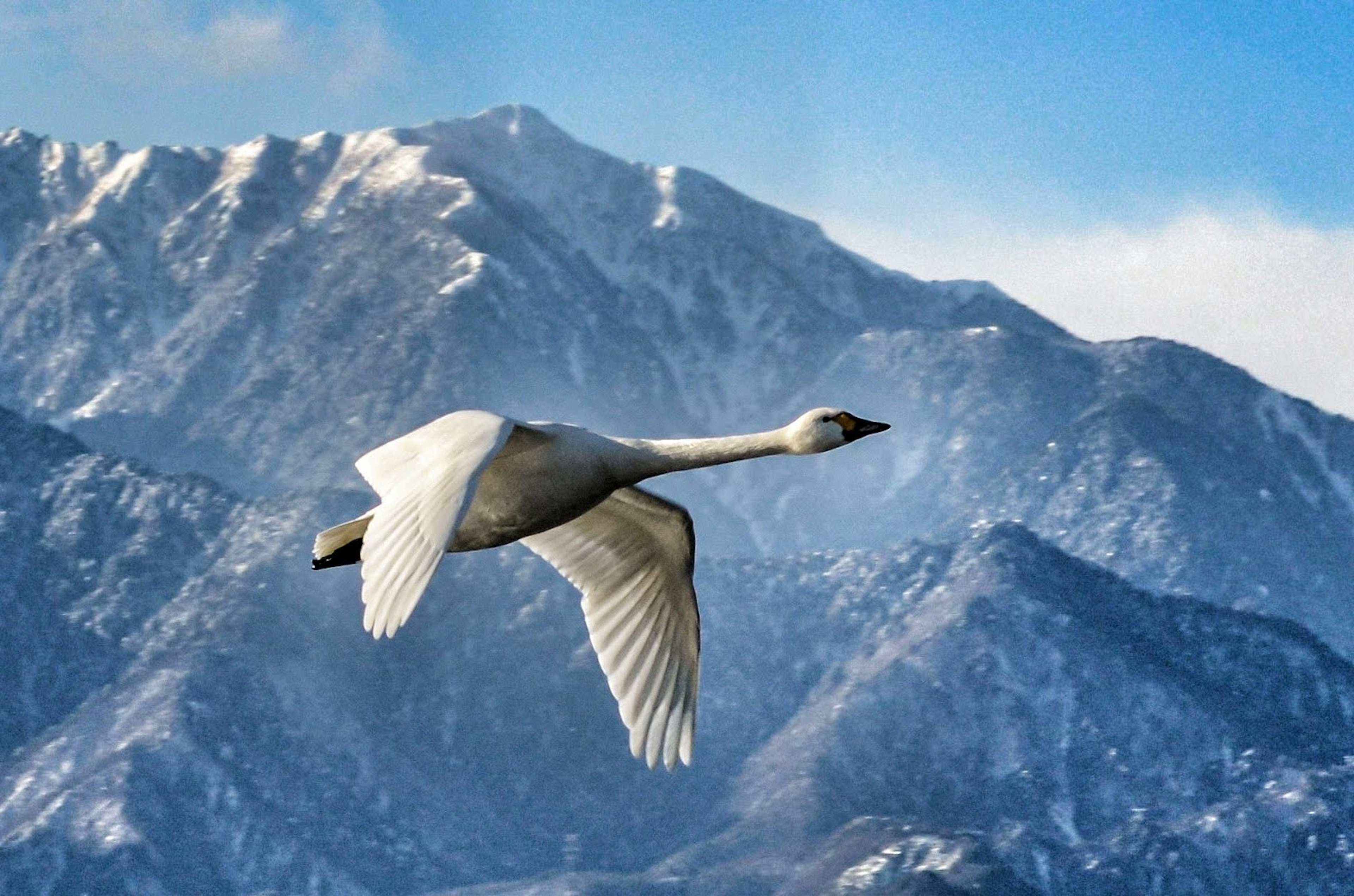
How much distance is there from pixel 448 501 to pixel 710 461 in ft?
19.2

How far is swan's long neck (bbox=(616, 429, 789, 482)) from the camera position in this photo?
26.3m

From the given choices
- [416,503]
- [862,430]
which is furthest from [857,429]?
[416,503]

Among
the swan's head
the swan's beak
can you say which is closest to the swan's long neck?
the swan's head

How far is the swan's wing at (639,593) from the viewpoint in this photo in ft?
93.9

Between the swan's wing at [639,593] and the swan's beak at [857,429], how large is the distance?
3204mm

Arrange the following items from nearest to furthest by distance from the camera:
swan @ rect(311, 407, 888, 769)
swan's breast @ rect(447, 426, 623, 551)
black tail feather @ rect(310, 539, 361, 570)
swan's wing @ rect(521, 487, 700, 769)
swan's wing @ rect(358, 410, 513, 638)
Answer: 1. swan's wing @ rect(358, 410, 513, 638)
2. swan @ rect(311, 407, 888, 769)
3. swan's breast @ rect(447, 426, 623, 551)
4. black tail feather @ rect(310, 539, 361, 570)
5. swan's wing @ rect(521, 487, 700, 769)

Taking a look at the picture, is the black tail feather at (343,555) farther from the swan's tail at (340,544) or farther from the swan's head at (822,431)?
the swan's head at (822,431)

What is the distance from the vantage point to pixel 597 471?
26.3 meters

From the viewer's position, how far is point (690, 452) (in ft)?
86.6

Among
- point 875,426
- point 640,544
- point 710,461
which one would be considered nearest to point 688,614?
point 640,544

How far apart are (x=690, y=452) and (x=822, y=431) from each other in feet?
5.17

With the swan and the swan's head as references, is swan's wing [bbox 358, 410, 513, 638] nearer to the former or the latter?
the swan

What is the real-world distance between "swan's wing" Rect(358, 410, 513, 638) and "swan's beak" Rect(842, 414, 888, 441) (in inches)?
167

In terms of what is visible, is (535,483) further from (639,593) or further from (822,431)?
(639,593)
